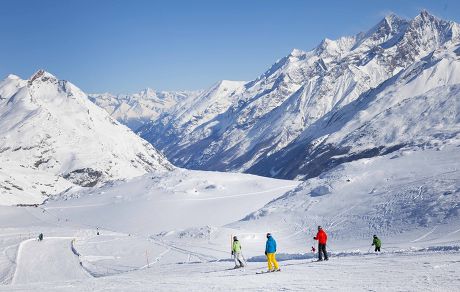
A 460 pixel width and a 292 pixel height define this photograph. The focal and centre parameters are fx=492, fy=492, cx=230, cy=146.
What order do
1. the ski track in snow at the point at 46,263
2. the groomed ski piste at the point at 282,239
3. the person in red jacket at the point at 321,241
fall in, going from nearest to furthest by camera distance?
the groomed ski piste at the point at 282,239 → the person in red jacket at the point at 321,241 → the ski track in snow at the point at 46,263

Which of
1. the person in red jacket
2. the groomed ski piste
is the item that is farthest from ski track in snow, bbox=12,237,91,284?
the person in red jacket

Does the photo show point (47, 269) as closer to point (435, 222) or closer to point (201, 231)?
point (201, 231)

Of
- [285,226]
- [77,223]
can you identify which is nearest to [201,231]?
[285,226]

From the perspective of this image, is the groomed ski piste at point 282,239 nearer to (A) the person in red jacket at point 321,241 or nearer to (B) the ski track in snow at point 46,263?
(B) the ski track in snow at point 46,263

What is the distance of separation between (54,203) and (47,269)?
3118 inches

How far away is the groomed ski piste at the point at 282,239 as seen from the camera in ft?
73.8

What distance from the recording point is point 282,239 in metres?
54.8

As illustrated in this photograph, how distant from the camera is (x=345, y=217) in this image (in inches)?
2233

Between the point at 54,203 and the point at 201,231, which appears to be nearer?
the point at 201,231

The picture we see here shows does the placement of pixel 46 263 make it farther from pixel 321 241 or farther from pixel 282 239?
pixel 321 241

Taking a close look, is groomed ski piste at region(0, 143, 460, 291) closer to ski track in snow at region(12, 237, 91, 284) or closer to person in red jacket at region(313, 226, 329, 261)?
ski track in snow at region(12, 237, 91, 284)

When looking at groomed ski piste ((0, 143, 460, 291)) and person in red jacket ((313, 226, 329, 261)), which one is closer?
groomed ski piste ((0, 143, 460, 291))

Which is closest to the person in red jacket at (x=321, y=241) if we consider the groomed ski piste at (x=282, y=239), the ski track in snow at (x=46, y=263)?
the groomed ski piste at (x=282, y=239)

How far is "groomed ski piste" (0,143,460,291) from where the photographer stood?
886 inches
